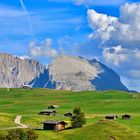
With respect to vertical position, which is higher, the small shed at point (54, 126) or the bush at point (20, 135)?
the small shed at point (54, 126)

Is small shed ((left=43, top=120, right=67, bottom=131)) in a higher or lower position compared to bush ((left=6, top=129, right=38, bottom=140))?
higher

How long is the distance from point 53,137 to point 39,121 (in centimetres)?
5296

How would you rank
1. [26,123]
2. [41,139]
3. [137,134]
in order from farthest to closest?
[26,123] < [137,134] < [41,139]

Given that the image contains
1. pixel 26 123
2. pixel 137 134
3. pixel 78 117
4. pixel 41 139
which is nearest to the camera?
pixel 41 139

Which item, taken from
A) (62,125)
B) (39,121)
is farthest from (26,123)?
(62,125)

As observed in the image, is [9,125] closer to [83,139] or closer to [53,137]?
[53,137]

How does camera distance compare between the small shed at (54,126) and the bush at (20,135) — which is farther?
the small shed at (54,126)

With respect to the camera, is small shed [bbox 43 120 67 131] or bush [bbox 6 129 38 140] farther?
small shed [bbox 43 120 67 131]

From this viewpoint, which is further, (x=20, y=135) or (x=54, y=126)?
(x=54, y=126)

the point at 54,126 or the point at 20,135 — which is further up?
the point at 54,126

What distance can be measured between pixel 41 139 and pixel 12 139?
39.2 feet

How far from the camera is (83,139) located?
455 feet

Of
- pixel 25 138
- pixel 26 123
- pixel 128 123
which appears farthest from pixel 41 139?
pixel 128 123

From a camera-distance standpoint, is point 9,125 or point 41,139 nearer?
point 41,139
